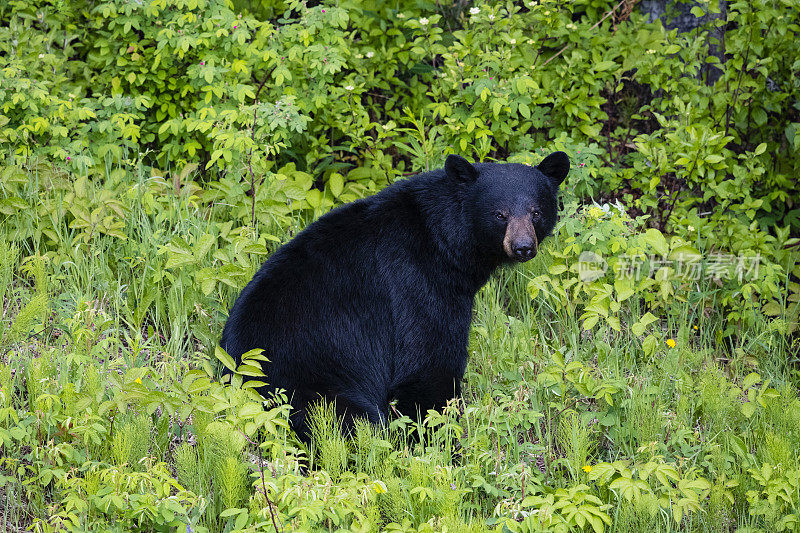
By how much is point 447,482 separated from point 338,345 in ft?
2.91

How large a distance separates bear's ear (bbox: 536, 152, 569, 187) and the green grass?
88cm

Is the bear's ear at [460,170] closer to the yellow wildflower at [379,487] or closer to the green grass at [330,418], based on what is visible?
the green grass at [330,418]

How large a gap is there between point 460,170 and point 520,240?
46 cm

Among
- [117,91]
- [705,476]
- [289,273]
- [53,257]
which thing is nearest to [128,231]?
[53,257]

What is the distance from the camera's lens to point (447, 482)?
310cm

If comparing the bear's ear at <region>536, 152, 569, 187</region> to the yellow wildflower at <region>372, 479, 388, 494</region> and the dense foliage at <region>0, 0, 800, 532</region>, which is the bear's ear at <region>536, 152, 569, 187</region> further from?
the yellow wildflower at <region>372, 479, 388, 494</region>

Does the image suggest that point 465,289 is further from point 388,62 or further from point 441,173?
point 388,62

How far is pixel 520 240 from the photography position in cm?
375

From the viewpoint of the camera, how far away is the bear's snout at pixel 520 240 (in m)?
3.74

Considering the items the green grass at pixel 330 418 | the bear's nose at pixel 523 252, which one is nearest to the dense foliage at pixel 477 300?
the green grass at pixel 330 418

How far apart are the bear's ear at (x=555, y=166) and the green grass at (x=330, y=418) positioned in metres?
0.88

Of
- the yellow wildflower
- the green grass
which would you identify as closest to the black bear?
the green grass

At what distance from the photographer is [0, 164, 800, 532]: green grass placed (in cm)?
294

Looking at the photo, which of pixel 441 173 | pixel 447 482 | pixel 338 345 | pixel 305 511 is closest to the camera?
pixel 305 511
